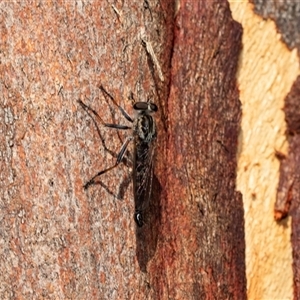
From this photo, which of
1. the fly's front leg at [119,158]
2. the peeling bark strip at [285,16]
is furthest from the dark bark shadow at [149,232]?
the peeling bark strip at [285,16]

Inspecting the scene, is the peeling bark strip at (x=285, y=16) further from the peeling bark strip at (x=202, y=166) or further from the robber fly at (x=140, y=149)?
the robber fly at (x=140, y=149)

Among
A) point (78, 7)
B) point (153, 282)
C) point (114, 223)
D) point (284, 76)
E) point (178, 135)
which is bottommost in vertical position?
point (153, 282)

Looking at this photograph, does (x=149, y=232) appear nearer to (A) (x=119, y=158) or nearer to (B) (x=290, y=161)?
(A) (x=119, y=158)

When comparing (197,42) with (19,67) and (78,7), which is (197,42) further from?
(19,67)

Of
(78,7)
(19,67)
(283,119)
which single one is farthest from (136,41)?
(283,119)

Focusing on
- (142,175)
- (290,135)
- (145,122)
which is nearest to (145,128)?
(145,122)
